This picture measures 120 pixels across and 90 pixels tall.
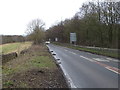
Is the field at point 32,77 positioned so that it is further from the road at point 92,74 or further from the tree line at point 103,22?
the tree line at point 103,22

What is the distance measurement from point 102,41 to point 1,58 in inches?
1347

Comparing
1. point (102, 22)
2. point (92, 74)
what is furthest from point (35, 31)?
point (92, 74)

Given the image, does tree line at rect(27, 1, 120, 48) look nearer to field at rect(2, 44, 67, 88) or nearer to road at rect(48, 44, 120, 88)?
road at rect(48, 44, 120, 88)

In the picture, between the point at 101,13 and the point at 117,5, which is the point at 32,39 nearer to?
the point at 101,13

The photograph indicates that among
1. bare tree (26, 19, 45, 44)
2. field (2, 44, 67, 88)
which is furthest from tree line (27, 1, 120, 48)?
field (2, 44, 67, 88)

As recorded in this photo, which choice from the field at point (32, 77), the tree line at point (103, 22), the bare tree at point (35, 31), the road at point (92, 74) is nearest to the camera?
the field at point (32, 77)

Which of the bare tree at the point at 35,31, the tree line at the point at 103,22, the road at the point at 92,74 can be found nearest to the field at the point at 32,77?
the road at the point at 92,74

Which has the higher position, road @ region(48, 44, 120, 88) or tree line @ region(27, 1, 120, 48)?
tree line @ region(27, 1, 120, 48)

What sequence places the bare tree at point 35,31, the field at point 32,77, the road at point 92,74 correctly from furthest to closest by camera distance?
the bare tree at point 35,31 < the road at point 92,74 < the field at point 32,77

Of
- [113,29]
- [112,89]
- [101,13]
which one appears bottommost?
[112,89]

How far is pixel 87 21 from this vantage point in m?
53.8

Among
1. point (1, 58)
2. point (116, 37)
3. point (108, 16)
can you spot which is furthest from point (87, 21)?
point (1, 58)

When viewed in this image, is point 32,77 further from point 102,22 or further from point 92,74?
point 102,22

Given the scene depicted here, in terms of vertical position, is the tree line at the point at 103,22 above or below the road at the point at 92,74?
above
